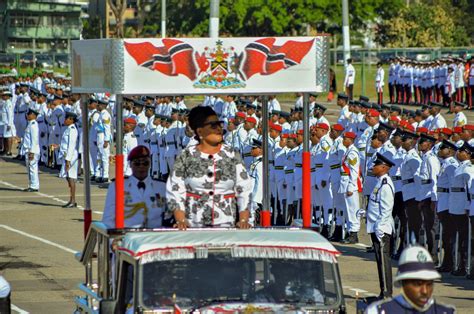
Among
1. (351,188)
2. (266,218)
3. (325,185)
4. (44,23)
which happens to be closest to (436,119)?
(325,185)

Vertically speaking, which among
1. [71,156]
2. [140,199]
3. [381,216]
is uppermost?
[71,156]

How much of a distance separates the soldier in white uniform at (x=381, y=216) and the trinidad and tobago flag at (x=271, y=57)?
658 cm

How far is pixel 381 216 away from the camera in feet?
58.6

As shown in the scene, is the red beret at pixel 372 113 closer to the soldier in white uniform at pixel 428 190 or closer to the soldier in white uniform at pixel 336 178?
the soldier in white uniform at pixel 336 178

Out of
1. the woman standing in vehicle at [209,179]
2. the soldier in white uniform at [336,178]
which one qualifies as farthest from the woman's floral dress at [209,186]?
the soldier in white uniform at [336,178]

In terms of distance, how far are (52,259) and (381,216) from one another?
6074 mm

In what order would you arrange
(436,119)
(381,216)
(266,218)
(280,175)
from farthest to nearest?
1. (436,119)
2. (280,175)
3. (381,216)
4. (266,218)

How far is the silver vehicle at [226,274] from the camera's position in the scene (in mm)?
9539

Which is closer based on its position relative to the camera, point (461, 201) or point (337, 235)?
point (461, 201)

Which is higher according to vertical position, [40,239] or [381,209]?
[381,209]

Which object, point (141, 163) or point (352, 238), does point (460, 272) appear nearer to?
point (352, 238)

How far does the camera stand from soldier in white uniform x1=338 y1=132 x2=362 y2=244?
23.5 meters

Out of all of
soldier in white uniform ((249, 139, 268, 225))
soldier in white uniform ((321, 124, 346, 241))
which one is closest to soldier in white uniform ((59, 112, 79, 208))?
soldier in white uniform ((249, 139, 268, 225))

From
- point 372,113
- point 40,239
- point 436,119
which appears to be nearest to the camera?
point 40,239
